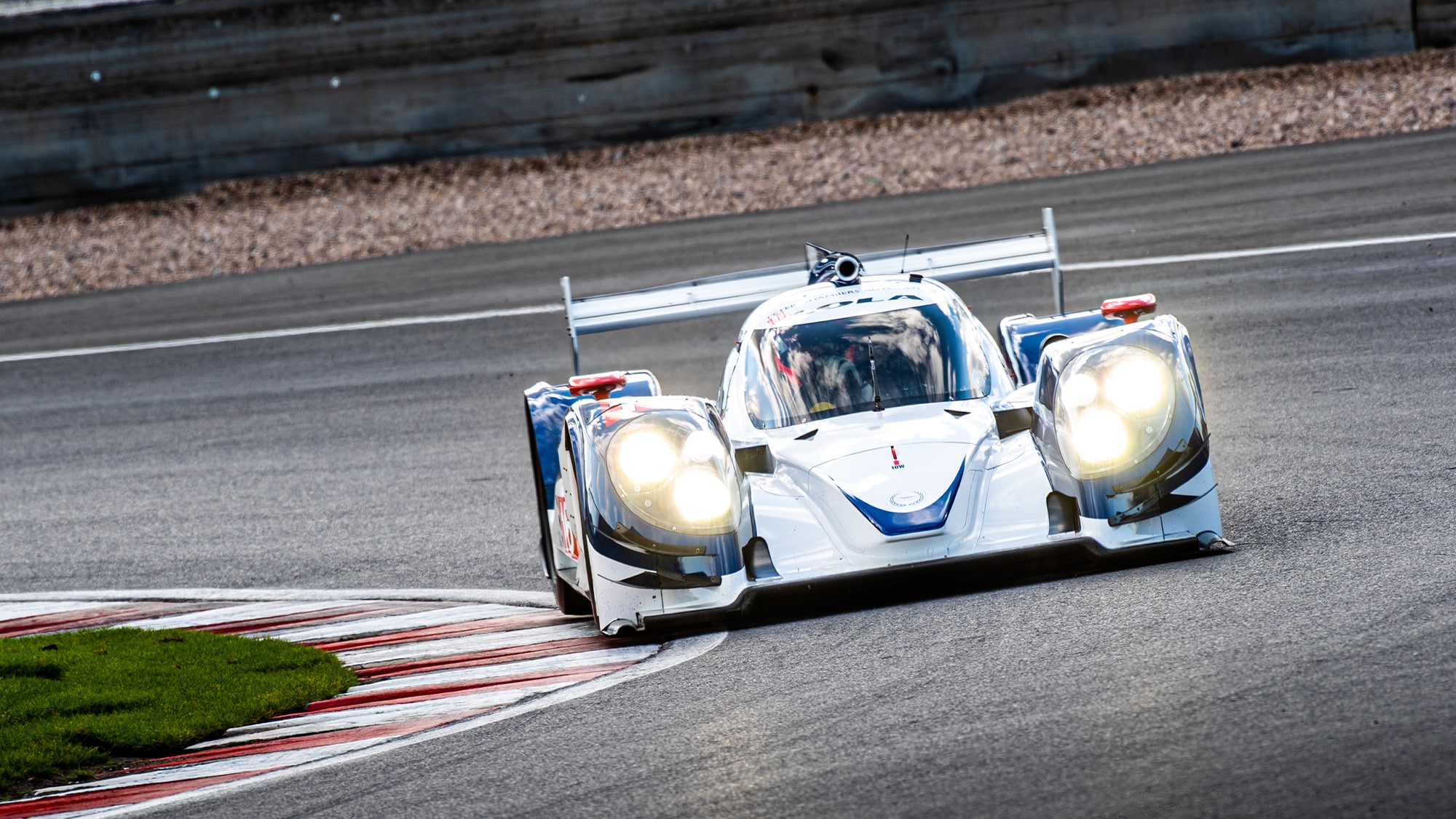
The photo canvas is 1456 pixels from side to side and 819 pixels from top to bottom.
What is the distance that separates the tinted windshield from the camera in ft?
21.9

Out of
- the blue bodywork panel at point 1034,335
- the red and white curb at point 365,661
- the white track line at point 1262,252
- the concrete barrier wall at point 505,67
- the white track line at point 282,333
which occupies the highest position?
the concrete barrier wall at point 505,67

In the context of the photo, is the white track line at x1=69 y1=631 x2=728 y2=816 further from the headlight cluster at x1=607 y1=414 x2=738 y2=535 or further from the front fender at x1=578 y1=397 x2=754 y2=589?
the headlight cluster at x1=607 y1=414 x2=738 y2=535

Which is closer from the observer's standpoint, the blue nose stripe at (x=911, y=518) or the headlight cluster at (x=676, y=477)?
the blue nose stripe at (x=911, y=518)

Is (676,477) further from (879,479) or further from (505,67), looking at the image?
(505,67)

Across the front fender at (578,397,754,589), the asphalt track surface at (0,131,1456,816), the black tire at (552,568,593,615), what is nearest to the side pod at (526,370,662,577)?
the asphalt track surface at (0,131,1456,816)

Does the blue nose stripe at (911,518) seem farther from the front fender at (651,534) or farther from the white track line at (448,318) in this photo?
Answer: the white track line at (448,318)

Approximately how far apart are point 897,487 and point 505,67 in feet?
49.2

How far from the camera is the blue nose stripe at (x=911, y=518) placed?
5613mm

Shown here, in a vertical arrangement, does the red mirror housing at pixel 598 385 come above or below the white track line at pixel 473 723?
above

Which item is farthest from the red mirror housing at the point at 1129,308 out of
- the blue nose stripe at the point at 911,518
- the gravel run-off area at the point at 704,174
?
the gravel run-off area at the point at 704,174

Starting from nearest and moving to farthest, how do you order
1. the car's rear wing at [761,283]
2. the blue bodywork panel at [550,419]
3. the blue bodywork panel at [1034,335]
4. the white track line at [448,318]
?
1. the blue bodywork panel at [550,419]
2. the blue bodywork panel at [1034,335]
3. the car's rear wing at [761,283]
4. the white track line at [448,318]

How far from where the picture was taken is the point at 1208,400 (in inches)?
377

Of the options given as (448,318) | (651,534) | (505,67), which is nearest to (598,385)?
(651,534)

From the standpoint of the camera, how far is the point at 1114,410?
5.82 m
